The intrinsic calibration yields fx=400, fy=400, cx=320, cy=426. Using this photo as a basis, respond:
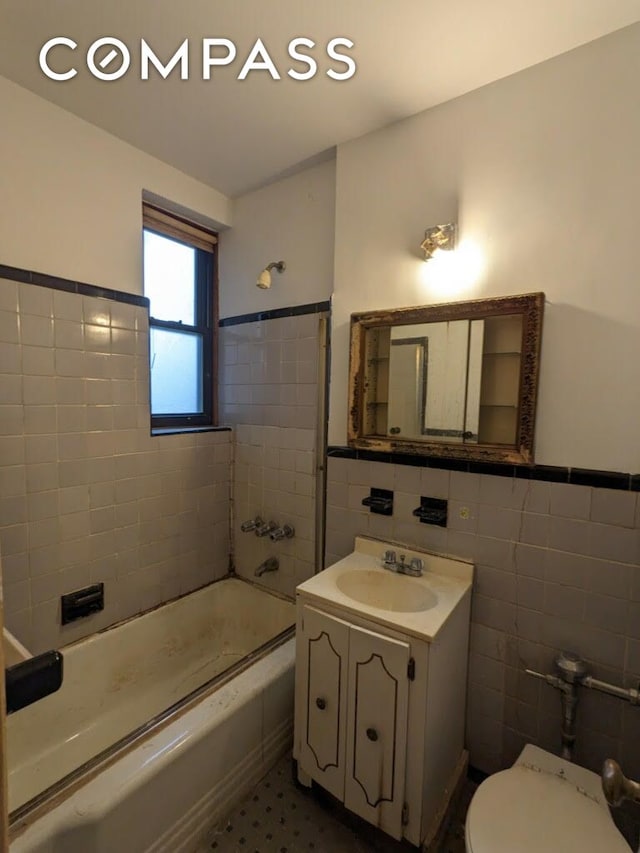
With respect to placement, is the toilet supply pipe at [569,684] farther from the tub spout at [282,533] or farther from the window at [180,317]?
the window at [180,317]

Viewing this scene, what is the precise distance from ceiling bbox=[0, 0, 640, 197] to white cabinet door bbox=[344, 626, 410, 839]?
1.79 m

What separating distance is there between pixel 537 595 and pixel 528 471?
0.41 metres

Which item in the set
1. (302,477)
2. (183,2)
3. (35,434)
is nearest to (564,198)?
(183,2)

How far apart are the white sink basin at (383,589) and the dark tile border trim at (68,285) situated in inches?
58.7

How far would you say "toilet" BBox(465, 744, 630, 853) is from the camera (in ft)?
3.10

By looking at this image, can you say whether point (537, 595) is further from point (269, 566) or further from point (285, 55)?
point (285, 55)

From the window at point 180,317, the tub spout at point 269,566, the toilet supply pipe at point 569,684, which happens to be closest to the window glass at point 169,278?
the window at point 180,317

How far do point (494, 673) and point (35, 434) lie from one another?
1.91 meters

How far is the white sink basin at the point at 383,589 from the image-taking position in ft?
4.74

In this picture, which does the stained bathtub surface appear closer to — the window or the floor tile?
the floor tile

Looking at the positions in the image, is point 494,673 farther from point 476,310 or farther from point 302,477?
point 476,310

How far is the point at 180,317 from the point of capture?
2.21 meters

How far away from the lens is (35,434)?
5.01 feet

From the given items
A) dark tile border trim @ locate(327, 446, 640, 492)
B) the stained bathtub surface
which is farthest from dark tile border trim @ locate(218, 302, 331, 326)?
the stained bathtub surface
